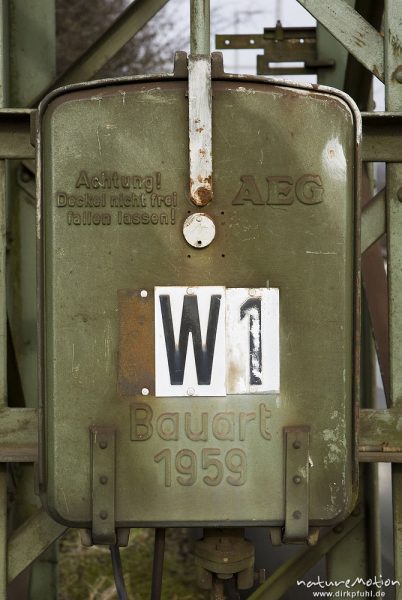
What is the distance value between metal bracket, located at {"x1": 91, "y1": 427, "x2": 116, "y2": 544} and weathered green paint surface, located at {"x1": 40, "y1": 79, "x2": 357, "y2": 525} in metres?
0.03

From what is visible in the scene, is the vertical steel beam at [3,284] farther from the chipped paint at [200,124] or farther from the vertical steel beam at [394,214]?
the vertical steel beam at [394,214]

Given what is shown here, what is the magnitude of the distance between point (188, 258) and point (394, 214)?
2.73 ft

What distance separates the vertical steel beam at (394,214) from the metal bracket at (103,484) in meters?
0.99

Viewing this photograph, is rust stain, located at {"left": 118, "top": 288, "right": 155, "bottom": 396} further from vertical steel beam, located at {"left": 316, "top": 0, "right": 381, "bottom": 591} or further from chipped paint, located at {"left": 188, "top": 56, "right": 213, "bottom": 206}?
vertical steel beam, located at {"left": 316, "top": 0, "right": 381, "bottom": 591}

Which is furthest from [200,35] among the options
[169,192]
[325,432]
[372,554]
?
[372,554]

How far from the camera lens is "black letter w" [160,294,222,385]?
203 cm

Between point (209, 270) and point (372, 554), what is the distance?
79.9 inches

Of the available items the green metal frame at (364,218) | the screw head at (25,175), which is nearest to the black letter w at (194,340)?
the green metal frame at (364,218)

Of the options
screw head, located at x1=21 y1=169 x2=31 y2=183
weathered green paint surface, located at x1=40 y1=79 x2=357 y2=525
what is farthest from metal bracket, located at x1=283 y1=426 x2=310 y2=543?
screw head, located at x1=21 y1=169 x2=31 y2=183

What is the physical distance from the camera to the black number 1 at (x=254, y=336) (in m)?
2.04

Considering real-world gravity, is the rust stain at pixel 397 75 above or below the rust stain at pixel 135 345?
above

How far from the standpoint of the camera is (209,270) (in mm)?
2035

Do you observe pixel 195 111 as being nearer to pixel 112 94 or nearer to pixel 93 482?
pixel 112 94

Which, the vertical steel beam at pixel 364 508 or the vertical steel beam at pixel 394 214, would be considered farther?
the vertical steel beam at pixel 364 508
